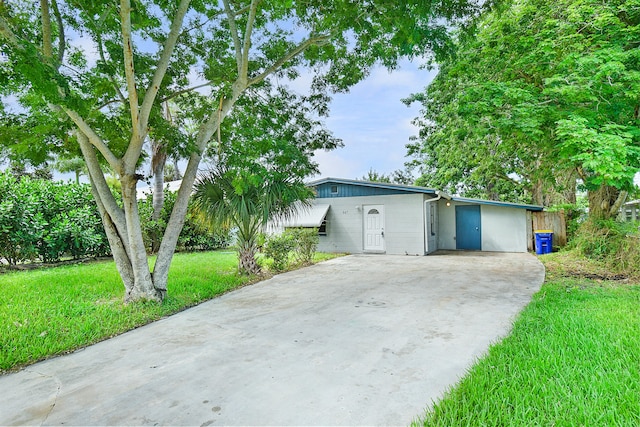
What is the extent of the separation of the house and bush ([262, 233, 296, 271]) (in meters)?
3.81

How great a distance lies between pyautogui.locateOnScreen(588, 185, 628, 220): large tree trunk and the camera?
1047 centimetres

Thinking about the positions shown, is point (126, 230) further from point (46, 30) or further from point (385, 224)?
point (385, 224)

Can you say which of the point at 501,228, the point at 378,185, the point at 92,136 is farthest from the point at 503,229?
the point at 92,136

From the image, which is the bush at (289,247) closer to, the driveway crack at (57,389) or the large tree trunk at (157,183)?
the large tree trunk at (157,183)

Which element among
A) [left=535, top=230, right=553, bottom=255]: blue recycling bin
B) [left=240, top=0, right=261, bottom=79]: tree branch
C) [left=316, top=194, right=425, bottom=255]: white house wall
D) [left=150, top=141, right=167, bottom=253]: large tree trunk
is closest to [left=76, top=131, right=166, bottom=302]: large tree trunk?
[left=240, top=0, right=261, bottom=79]: tree branch

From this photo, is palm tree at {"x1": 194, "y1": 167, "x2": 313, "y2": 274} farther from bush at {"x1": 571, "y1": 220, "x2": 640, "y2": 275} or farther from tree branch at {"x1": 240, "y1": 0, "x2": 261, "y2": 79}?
bush at {"x1": 571, "y1": 220, "x2": 640, "y2": 275}

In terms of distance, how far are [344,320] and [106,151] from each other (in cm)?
492

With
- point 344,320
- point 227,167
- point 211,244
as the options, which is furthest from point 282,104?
point 211,244

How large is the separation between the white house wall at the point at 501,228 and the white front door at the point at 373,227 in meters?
4.33

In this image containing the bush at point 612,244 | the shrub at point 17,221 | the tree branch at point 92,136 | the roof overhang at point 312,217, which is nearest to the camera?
the tree branch at point 92,136

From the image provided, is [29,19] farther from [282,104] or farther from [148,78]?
[282,104]

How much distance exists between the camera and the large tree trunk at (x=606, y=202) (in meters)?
10.5

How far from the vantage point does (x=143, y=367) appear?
3590mm

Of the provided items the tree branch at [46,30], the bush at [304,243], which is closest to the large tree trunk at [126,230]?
the tree branch at [46,30]
